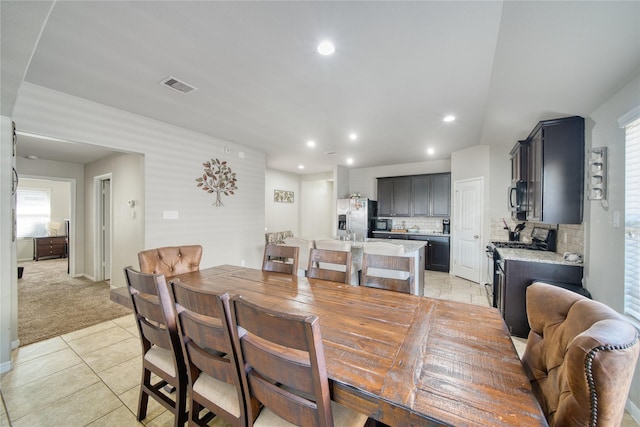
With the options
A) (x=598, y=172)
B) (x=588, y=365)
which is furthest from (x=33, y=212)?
(x=598, y=172)

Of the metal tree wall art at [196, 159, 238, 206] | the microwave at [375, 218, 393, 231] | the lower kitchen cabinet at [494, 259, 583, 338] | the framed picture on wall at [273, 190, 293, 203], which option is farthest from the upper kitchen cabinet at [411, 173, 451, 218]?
the metal tree wall art at [196, 159, 238, 206]

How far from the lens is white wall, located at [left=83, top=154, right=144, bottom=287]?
3.75 meters

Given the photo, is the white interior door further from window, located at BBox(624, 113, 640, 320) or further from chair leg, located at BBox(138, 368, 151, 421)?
chair leg, located at BBox(138, 368, 151, 421)

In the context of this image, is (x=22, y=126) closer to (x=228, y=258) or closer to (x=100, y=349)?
(x=100, y=349)

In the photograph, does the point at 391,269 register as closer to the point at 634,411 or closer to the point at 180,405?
the point at 180,405

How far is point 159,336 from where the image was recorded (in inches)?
56.1

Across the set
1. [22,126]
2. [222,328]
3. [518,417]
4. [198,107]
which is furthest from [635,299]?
[22,126]

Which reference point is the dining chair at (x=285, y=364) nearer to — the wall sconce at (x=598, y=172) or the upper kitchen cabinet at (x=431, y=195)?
the wall sconce at (x=598, y=172)

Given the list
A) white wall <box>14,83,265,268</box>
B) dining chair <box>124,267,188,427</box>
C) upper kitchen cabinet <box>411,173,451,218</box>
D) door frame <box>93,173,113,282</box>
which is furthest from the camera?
upper kitchen cabinet <box>411,173,451,218</box>

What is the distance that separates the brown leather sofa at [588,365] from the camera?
0.60 metres

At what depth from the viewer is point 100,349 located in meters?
2.58

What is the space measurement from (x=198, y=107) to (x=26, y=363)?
3054 mm

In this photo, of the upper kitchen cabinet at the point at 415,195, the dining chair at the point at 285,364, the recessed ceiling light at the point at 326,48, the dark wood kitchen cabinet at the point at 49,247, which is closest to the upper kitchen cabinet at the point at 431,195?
the upper kitchen cabinet at the point at 415,195

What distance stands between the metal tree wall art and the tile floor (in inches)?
87.2
